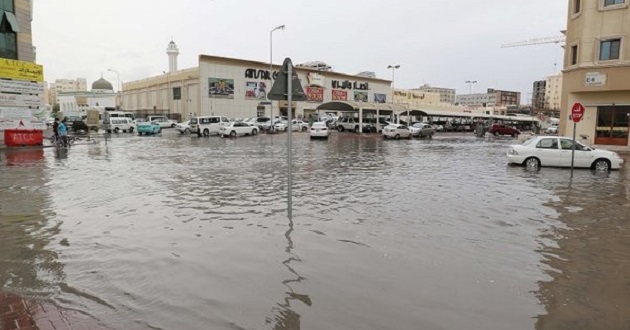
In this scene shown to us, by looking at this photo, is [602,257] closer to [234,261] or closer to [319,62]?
[234,261]

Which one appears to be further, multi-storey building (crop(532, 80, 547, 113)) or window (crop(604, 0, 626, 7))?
multi-storey building (crop(532, 80, 547, 113))

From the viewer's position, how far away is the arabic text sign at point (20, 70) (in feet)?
84.7

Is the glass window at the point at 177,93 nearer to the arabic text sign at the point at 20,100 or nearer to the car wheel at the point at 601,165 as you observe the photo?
the arabic text sign at the point at 20,100

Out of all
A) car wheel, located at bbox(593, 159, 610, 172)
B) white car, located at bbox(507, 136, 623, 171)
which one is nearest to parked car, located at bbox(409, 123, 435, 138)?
white car, located at bbox(507, 136, 623, 171)

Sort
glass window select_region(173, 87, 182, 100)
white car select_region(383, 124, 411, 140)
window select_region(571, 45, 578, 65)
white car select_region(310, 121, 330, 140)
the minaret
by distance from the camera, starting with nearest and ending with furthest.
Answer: window select_region(571, 45, 578, 65)
white car select_region(310, 121, 330, 140)
white car select_region(383, 124, 411, 140)
glass window select_region(173, 87, 182, 100)
the minaret

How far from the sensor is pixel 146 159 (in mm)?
20312

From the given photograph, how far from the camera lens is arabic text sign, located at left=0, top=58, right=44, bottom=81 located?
25.8 meters

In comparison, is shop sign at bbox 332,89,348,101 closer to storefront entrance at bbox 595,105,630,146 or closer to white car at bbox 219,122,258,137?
white car at bbox 219,122,258,137

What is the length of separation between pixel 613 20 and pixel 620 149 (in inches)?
335

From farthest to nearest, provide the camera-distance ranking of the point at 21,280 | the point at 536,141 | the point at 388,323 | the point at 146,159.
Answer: the point at 146,159
the point at 536,141
the point at 21,280
the point at 388,323

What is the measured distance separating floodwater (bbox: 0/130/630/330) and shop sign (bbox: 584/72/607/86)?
2090cm

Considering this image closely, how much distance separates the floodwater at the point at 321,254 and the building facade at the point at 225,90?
46.7 metres

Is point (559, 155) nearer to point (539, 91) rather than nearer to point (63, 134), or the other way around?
point (63, 134)

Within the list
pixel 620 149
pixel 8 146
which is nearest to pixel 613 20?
pixel 620 149
